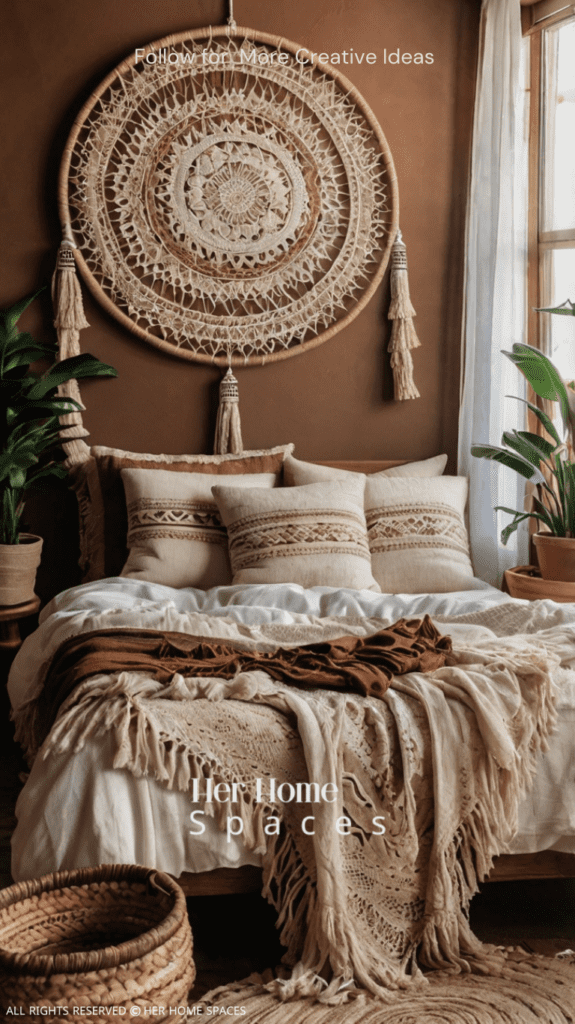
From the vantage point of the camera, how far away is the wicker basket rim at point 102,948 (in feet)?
4.50

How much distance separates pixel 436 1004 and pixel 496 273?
2.59 metres

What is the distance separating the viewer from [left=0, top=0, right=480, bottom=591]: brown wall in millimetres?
3348

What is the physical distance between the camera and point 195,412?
3602 millimetres

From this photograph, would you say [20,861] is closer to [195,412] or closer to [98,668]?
[98,668]

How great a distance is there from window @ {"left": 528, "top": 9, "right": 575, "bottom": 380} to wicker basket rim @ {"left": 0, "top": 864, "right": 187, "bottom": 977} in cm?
258

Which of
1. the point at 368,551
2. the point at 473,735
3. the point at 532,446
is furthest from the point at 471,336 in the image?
the point at 473,735

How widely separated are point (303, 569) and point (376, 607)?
379 mm

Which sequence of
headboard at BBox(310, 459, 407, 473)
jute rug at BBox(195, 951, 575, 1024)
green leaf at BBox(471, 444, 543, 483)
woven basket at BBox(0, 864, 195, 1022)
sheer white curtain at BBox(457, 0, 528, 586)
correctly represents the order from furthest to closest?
headboard at BBox(310, 459, 407, 473), sheer white curtain at BBox(457, 0, 528, 586), green leaf at BBox(471, 444, 543, 483), jute rug at BBox(195, 951, 575, 1024), woven basket at BBox(0, 864, 195, 1022)

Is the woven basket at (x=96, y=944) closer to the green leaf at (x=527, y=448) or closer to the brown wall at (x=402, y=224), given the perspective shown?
the brown wall at (x=402, y=224)

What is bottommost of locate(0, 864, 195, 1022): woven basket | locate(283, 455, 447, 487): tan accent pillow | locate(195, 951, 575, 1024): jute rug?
locate(195, 951, 575, 1024): jute rug

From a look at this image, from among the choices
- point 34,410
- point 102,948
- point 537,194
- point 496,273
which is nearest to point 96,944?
point 102,948

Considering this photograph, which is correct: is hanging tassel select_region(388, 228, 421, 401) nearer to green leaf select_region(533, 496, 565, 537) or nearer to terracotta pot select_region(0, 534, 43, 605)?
green leaf select_region(533, 496, 565, 537)

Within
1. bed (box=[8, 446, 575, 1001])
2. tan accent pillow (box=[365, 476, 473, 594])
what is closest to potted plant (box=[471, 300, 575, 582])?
tan accent pillow (box=[365, 476, 473, 594])

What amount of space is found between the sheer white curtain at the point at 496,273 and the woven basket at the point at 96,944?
2.21 metres
